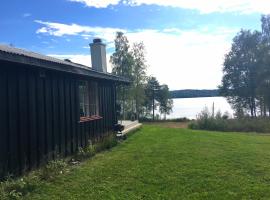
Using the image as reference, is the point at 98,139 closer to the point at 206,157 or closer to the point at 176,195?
the point at 206,157

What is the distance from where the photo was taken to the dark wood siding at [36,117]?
21.2 feet

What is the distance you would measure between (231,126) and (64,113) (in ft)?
45.4

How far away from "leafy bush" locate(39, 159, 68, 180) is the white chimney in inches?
319

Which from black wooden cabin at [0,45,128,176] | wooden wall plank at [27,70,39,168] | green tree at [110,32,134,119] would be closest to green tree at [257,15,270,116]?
green tree at [110,32,134,119]

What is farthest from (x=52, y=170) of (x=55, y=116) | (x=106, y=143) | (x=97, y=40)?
(x=97, y=40)

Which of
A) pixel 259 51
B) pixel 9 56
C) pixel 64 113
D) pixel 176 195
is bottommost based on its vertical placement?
pixel 176 195

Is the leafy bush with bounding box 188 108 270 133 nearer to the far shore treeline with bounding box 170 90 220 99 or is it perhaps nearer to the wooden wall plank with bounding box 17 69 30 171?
the wooden wall plank with bounding box 17 69 30 171

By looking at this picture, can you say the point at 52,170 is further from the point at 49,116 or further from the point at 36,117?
the point at 49,116

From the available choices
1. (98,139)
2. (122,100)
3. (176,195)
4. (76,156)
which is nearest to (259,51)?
(122,100)

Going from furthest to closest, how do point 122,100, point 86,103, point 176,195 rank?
1. point 122,100
2. point 86,103
3. point 176,195

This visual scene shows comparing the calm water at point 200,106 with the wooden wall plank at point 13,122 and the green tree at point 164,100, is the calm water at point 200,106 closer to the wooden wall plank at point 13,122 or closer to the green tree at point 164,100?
the green tree at point 164,100

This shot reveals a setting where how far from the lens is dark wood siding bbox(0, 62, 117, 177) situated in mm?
6453

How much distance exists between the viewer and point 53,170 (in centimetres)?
710

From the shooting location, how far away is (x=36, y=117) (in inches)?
294
